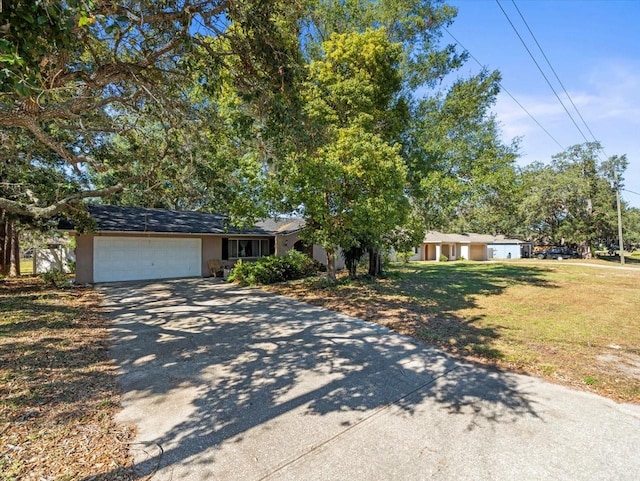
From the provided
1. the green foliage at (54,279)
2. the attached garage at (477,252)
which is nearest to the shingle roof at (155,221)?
the green foliage at (54,279)

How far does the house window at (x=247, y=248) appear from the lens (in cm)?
1855

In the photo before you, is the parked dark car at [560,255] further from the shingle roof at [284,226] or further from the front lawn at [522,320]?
the shingle roof at [284,226]

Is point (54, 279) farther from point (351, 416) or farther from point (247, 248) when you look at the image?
point (351, 416)

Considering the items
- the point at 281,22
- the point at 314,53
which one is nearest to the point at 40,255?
the point at 314,53

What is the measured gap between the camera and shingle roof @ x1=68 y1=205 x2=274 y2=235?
47.7 ft

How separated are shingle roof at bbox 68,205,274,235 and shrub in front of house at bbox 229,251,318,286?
6.80ft

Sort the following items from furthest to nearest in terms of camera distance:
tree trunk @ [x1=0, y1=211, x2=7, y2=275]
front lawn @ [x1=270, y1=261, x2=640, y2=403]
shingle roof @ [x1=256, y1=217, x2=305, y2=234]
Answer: shingle roof @ [x1=256, y1=217, x2=305, y2=234] < tree trunk @ [x1=0, y1=211, x2=7, y2=275] < front lawn @ [x1=270, y1=261, x2=640, y2=403]

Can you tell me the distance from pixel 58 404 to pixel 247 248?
15.6 m

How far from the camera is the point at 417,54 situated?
1509 centimetres

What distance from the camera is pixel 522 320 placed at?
8055mm

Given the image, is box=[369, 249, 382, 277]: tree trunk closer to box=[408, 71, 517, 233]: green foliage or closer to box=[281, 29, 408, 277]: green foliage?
box=[281, 29, 408, 277]: green foliage

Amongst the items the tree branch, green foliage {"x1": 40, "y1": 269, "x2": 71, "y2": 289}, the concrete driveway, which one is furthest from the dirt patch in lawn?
green foliage {"x1": 40, "y1": 269, "x2": 71, "y2": 289}

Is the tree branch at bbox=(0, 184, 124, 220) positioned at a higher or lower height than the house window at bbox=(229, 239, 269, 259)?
higher

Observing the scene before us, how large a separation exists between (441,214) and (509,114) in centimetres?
543
